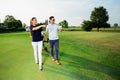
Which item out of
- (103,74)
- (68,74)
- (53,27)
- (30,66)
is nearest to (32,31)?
(53,27)

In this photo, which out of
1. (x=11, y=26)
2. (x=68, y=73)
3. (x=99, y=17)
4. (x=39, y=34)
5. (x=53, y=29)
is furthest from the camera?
(x=11, y=26)

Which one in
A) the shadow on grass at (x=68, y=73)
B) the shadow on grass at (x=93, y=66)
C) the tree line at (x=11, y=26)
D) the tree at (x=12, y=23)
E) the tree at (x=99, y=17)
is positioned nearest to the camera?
the shadow on grass at (x=68, y=73)

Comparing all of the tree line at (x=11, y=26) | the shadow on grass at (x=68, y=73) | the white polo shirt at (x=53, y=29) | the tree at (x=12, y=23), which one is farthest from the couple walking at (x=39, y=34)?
the tree at (x=12, y=23)

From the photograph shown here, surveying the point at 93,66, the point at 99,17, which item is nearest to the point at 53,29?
the point at 93,66

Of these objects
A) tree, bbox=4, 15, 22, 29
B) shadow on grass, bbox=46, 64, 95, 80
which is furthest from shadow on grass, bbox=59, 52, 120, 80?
tree, bbox=4, 15, 22, 29

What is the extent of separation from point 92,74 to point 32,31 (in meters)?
3.19

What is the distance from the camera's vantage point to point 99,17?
8019 centimetres

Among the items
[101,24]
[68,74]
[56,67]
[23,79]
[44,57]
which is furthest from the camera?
[101,24]

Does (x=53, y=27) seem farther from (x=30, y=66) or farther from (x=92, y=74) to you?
(x=92, y=74)

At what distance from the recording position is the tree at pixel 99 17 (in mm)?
79125

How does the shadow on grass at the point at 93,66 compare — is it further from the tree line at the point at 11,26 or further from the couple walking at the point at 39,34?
the tree line at the point at 11,26

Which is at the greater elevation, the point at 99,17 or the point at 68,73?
the point at 99,17

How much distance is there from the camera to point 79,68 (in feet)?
27.6

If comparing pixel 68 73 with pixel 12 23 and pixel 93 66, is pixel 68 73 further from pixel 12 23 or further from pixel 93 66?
pixel 12 23
